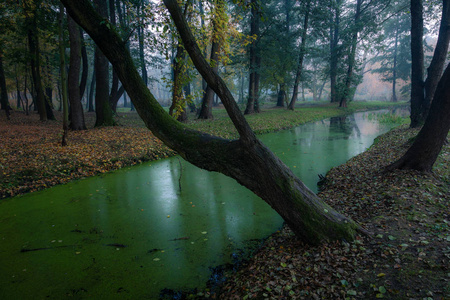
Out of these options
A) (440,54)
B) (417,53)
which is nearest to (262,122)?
Answer: (417,53)

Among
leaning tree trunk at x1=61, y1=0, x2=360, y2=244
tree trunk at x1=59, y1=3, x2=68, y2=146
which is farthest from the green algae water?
tree trunk at x1=59, y1=3, x2=68, y2=146

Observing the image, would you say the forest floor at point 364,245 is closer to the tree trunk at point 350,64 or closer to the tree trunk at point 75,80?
the tree trunk at point 75,80

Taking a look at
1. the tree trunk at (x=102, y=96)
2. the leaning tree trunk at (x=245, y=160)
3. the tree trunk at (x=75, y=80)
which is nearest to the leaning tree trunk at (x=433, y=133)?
the leaning tree trunk at (x=245, y=160)

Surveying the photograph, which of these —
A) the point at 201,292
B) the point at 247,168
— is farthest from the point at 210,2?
the point at 201,292

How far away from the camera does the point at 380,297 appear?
6.35 ft

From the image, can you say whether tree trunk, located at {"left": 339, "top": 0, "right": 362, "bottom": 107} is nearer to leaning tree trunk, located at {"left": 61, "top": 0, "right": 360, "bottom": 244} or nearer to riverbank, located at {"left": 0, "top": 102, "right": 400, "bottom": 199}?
riverbank, located at {"left": 0, "top": 102, "right": 400, "bottom": 199}

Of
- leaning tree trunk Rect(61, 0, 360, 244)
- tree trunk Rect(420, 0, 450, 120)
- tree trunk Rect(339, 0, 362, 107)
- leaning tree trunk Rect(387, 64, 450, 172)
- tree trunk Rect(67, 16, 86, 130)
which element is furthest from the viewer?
tree trunk Rect(339, 0, 362, 107)

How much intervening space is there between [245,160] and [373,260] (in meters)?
1.55

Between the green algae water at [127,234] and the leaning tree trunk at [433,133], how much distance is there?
76.2 inches

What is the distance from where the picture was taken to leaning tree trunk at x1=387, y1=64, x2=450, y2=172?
154 inches

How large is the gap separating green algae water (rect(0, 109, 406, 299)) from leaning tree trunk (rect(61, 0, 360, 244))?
0.96m

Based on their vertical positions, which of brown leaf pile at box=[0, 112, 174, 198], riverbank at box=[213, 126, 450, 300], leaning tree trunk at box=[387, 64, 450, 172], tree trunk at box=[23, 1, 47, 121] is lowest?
riverbank at box=[213, 126, 450, 300]

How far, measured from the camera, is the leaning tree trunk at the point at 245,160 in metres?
2.59

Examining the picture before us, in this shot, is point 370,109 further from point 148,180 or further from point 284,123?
point 148,180
